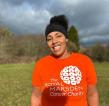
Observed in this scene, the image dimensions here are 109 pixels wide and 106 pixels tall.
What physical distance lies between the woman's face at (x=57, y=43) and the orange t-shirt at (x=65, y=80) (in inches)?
3.6

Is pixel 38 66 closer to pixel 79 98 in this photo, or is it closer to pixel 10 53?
pixel 79 98

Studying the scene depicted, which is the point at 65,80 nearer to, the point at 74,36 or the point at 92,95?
the point at 92,95

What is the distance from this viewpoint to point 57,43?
404 cm

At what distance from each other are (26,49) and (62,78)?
2031 inches

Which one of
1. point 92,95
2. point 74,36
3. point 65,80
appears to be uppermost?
point 74,36

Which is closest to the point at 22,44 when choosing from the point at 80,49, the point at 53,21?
the point at 80,49

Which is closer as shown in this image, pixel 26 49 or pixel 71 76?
pixel 71 76

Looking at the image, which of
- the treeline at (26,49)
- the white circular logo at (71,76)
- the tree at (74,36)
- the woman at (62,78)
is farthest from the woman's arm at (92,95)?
the tree at (74,36)

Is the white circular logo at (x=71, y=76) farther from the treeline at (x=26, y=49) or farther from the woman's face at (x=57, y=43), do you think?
the treeline at (x=26, y=49)

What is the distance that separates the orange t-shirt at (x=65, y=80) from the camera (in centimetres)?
395

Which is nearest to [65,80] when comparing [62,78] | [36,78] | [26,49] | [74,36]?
[62,78]

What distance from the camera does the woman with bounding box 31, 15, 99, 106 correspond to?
3.95m

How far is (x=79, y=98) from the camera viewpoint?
3939 millimetres

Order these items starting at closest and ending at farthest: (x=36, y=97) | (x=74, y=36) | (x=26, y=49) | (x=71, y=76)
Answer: (x=71, y=76) → (x=36, y=97) → (x=26, y=49) → (x=74, y=36)
